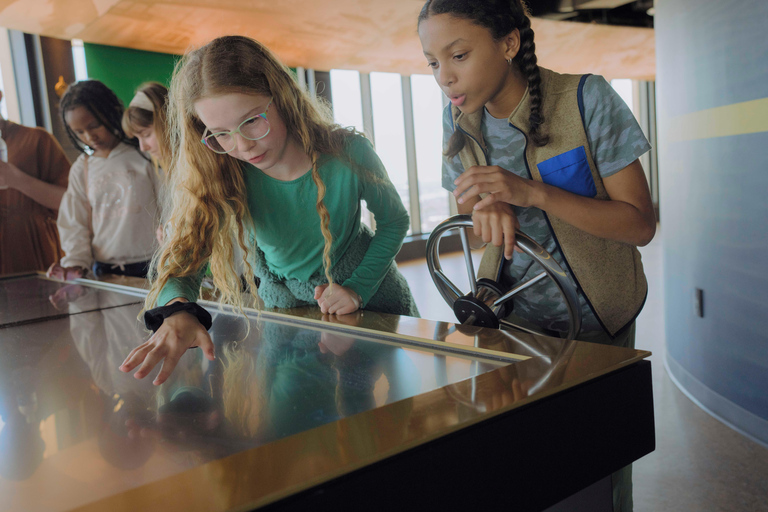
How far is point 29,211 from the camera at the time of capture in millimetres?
3338

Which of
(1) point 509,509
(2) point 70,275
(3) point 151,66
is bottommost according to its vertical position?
(1) point 509,509

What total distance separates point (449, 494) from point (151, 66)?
5686 millimetres

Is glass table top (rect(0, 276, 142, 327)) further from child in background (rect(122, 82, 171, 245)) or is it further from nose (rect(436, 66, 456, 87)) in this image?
nose (rect(436, 66, 456, 87))

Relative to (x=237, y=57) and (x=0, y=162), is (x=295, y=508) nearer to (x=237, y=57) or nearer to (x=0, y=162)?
(x=237, y=57)

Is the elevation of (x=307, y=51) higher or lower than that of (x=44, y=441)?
higher

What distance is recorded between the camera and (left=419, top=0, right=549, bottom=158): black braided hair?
1019 millimetres

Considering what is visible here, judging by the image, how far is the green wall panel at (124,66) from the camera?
506 cm

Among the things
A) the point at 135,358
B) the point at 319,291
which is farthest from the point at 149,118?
the point at 135,358

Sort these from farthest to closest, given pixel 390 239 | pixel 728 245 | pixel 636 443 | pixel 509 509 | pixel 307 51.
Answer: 1. pixel 307 51
2. pixel 728 245
3. pixel 390 239
4. pixel 636 443
5. pixel 509 509

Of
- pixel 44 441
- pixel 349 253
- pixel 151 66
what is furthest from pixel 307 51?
pixel 44 441

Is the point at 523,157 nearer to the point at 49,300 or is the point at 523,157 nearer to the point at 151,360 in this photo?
the point at 151,360

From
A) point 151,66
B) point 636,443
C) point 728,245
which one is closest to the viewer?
point 636,443

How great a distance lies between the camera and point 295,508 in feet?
1.56

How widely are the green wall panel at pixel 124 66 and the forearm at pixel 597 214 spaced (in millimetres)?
4811
